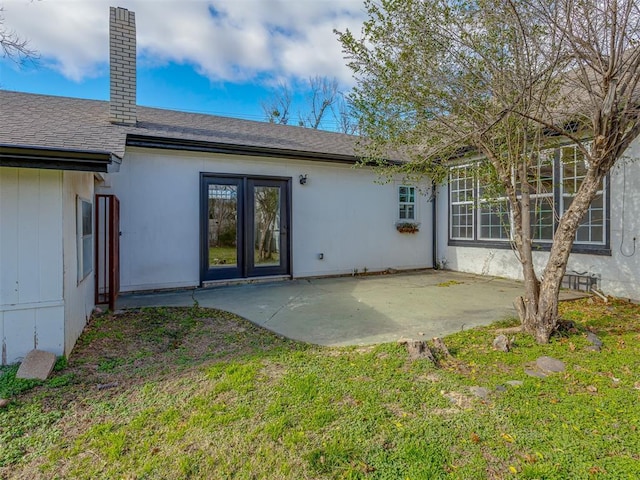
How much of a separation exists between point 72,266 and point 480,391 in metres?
4.05

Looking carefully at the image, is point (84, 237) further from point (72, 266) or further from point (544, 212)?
point (544, 212)

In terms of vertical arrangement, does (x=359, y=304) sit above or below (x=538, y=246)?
below

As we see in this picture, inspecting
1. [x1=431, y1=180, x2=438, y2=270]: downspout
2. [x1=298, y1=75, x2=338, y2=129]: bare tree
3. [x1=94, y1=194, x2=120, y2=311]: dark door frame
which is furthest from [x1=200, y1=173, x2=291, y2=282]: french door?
[x1=298, y1=75, x2=338, y2=129]: bare tree

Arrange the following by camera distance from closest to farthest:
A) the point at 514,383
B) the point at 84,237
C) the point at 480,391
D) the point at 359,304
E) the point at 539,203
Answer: the point at 480,391 < the point at 514,383 < the point at 84,237 < the point at 359,304 < the point at 539,203

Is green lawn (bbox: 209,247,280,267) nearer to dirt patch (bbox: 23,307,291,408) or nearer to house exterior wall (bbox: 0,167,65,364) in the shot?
dirt patch (bbox: 23,307,291,408)

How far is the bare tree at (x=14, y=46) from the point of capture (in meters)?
6.08

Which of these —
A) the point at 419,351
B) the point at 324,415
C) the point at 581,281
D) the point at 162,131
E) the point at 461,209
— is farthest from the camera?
the point at 461,209

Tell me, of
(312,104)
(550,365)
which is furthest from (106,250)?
(312,104)

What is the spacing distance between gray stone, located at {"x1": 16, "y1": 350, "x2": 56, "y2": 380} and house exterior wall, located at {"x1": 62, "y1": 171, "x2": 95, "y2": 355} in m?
0.20

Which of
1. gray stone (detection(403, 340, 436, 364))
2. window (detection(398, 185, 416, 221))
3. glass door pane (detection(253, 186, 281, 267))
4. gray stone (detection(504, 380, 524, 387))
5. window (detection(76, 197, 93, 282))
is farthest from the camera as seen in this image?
window (detection(398, 185, 416, 221))

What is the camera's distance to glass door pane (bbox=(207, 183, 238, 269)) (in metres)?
7.00

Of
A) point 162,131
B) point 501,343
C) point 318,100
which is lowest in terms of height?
point 501,343

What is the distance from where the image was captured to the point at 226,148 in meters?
6.86

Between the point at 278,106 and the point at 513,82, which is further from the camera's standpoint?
the point at 278,106
